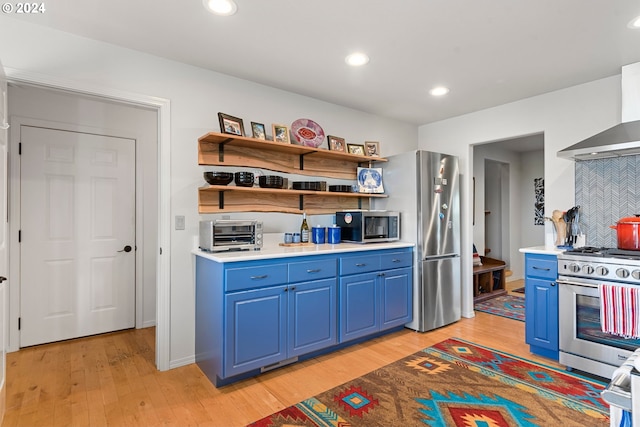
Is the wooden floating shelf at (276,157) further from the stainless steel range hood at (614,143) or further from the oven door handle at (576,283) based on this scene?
the oven door handle at (576,283)

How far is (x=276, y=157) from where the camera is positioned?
3.24 meters

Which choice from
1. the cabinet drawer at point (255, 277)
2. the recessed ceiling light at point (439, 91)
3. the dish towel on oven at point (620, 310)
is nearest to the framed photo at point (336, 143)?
the recessed ceiling light at point (439, 91)

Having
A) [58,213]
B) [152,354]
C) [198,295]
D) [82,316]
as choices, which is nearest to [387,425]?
[198,295]

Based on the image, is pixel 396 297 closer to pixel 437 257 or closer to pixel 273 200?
pixel 437 257

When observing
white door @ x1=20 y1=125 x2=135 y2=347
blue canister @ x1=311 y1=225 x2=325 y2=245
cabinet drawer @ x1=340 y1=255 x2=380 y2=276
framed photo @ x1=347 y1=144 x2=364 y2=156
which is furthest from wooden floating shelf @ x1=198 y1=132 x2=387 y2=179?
white door @ x1=20 y1=125 x2=135 y2=347

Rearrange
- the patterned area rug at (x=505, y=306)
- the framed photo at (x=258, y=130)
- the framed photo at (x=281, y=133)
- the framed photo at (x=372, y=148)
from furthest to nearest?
the patterned area rug at (x=505, y=306) < the framed photo at (x=372, y=148) < the framed photo at (x=281, y=133) < the framed photo at (x=258, y=130)

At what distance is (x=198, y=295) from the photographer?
107 inches

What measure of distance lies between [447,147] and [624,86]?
179 centimetres

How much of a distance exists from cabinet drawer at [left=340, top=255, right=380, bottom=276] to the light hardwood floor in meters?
0.71

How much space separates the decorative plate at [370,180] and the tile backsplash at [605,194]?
187cm

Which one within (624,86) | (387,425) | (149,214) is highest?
(624,86)

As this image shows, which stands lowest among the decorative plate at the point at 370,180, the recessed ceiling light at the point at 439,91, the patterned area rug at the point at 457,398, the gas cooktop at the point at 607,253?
the patterned area rug at the point at 457,398

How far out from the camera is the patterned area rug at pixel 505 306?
4.15 metres

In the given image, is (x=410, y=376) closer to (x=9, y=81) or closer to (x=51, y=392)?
(x=51, y=392)
